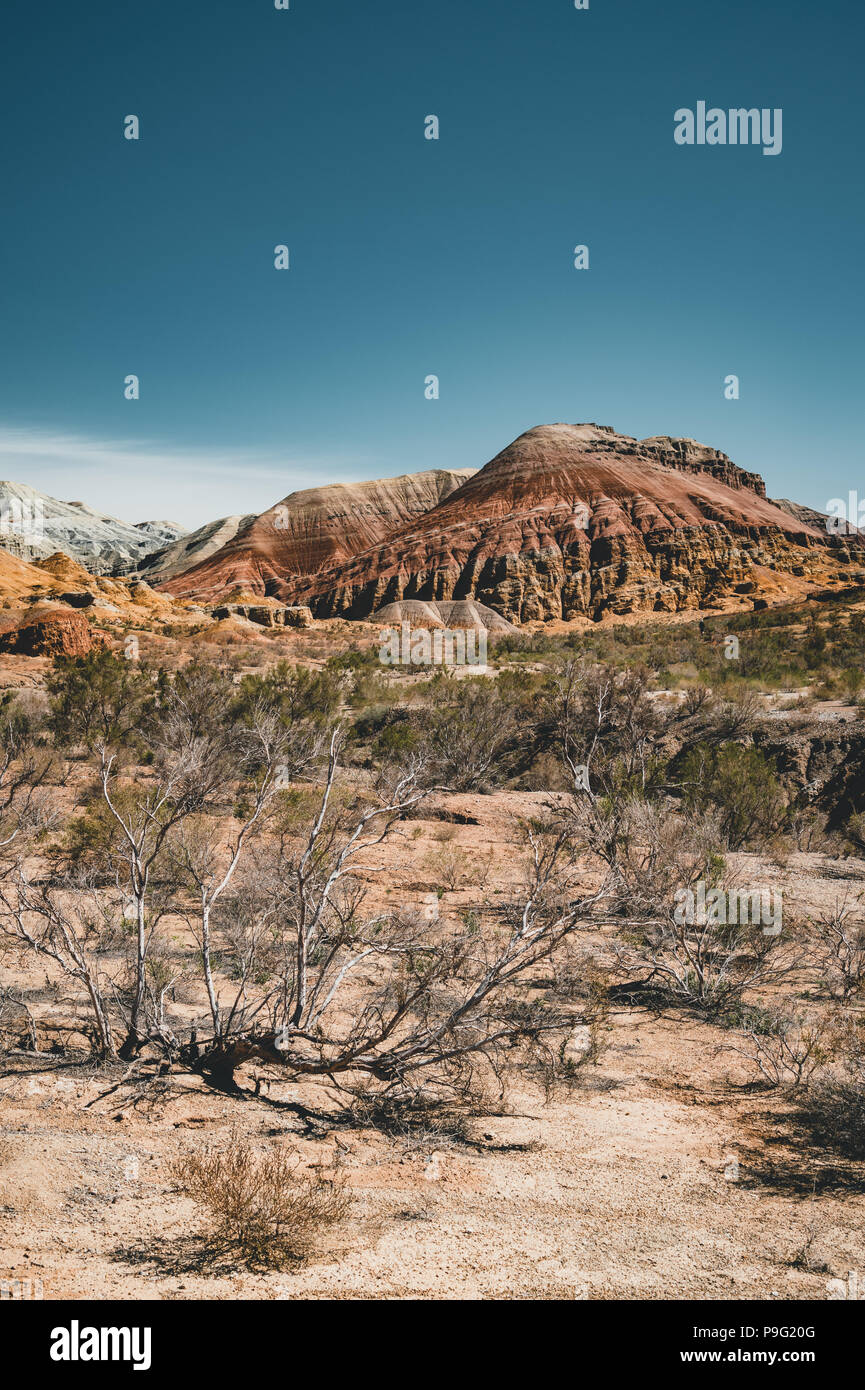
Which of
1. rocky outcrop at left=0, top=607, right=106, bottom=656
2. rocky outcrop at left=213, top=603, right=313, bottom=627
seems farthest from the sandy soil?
rocky outcrop at left=213, top=603, right=313, bottom=627

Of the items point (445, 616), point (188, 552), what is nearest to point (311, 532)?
point (188, 552)

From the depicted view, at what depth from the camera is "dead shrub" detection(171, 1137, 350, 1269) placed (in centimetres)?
350

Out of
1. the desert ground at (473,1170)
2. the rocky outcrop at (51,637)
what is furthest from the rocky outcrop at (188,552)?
A: the desert ground at (473,1170)

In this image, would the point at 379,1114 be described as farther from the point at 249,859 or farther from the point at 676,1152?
the point at 249,859

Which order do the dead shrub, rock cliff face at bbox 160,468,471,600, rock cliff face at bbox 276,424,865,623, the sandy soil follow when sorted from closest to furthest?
the sandy soil → the dead shrub → rock cliff face at bbox 276,424,865,623 → rock cliff face at bbox 160,468,471,600

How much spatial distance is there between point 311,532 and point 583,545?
132 feet

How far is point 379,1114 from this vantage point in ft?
16.4

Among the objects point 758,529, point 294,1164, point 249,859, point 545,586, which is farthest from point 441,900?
point 758,529

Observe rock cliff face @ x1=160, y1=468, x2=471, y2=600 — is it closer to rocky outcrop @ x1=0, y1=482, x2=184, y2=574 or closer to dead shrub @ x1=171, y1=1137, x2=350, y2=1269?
rocky outcrop @ x1=0, y1=482, x2=184, y2=574

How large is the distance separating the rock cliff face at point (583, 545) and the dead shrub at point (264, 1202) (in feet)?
181

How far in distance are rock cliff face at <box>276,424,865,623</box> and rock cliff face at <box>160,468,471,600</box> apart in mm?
5236

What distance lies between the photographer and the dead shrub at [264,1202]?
3.50 m

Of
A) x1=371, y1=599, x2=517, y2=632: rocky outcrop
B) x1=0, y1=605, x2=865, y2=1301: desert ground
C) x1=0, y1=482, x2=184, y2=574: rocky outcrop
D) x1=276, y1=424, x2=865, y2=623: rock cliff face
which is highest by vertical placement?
x1=0, y1=482, x2=184, y2=574: rocky outcrop

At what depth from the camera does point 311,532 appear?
302 ft
